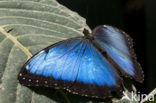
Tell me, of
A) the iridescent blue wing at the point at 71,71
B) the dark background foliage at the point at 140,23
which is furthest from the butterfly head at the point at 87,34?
the dark background foliage at the point at 140,23

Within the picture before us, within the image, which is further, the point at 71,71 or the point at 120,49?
the point at 120,49

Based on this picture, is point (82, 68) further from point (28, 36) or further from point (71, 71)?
point (28, 36)

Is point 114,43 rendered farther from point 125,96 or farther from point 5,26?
point 5,26

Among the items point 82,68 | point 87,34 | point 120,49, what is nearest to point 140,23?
point 120,49

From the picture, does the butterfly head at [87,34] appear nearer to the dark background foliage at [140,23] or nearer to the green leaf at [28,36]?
the green leaf at [28,36]

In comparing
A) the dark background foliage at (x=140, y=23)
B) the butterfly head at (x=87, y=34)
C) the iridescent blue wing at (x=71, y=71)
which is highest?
the butterfly head at (x=87, y=34)

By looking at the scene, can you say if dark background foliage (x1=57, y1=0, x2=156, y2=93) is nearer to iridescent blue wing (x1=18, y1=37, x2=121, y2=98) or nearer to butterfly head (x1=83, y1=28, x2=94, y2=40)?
butterfly head (x1=83, y1=28, x2=94, y2=40)

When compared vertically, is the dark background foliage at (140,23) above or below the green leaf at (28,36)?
below

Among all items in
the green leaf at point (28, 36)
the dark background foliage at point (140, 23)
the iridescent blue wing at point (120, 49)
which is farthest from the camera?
the dark background foliage at point (140, 23)
